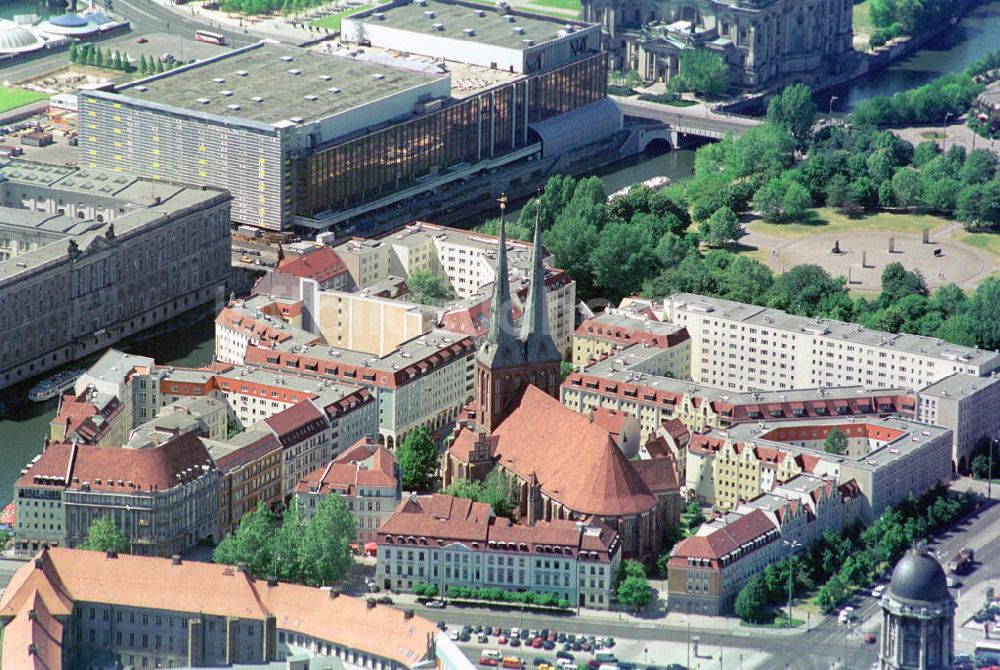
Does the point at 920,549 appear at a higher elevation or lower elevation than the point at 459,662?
higher

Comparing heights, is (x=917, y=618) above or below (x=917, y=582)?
below

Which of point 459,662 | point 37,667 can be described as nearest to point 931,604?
point 459,662

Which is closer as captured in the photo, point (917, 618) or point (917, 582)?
point (917, 582)

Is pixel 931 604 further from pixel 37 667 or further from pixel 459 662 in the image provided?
pixel 37 667

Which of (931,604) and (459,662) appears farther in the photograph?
(459,662)
